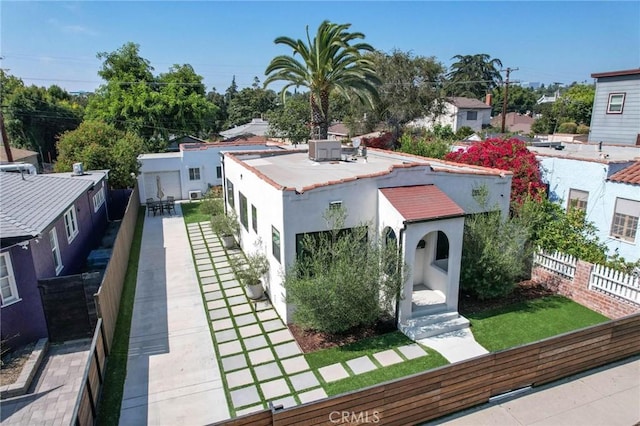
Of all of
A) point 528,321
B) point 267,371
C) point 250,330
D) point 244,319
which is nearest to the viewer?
point 267,371

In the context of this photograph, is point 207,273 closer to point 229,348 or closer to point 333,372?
point 229,348

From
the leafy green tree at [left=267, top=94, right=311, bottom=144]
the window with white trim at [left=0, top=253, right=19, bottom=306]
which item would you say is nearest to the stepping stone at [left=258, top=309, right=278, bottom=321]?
the window with white trim at [left=0, top=253, right=19, bottom=306]

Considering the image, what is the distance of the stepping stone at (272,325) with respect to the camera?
11.2 meters

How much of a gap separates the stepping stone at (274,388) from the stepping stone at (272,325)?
2365 millimetres

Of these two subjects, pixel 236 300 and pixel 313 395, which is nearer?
pixel 313 395

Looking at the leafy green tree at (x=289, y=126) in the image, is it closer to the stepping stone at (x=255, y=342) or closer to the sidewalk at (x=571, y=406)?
the stepping stone at (x=255, y=342)

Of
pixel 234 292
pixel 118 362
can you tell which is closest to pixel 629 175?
pixel 234 292

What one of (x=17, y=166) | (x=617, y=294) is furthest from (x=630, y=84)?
(x=17, y=166)

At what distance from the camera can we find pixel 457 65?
302 feet

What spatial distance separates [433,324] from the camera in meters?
10.8

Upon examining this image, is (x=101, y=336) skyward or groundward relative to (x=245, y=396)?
skyward

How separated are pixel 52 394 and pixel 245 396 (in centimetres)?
444

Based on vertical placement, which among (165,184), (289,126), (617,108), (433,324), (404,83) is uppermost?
(404,83)

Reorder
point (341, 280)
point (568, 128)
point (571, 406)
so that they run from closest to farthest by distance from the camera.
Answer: point (571, 406) < point (341, 280) < point (568, 128)
